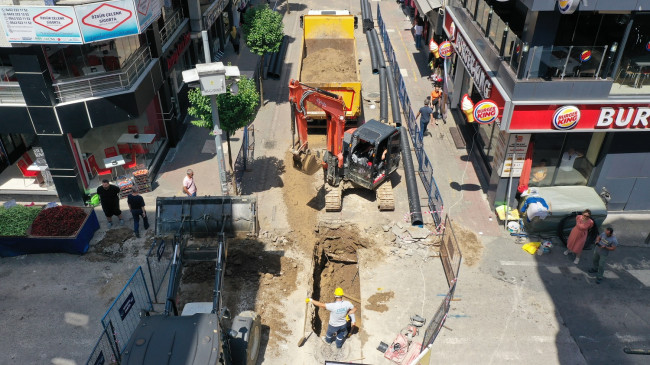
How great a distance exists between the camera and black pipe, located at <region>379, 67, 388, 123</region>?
22766 mm

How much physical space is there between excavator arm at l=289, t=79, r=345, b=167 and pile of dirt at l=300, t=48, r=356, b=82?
5380 mm

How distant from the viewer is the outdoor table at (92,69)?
17297 millimetres

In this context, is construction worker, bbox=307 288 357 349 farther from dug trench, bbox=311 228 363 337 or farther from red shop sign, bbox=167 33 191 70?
red shop sign, bbox=167 33 191 70

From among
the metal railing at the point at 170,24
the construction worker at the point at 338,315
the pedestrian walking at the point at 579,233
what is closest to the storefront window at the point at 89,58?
the metal railing at the point at 170,24

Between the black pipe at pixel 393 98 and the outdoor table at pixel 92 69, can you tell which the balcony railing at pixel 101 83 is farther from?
the black pipe at pixel 393 98

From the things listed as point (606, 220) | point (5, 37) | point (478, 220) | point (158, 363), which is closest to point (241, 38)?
point (5, 37)

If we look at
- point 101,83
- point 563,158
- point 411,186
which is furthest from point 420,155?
point 101,83

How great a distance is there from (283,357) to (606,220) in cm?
1273

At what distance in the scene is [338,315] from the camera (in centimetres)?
1208

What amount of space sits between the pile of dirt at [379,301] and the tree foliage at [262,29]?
1599 cm

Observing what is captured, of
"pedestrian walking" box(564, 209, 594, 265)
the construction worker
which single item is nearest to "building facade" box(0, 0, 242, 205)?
the construction worker

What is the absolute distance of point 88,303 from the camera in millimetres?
14367

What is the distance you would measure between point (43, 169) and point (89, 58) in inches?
177

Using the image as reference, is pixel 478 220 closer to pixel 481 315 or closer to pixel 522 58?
pixel 481 315
